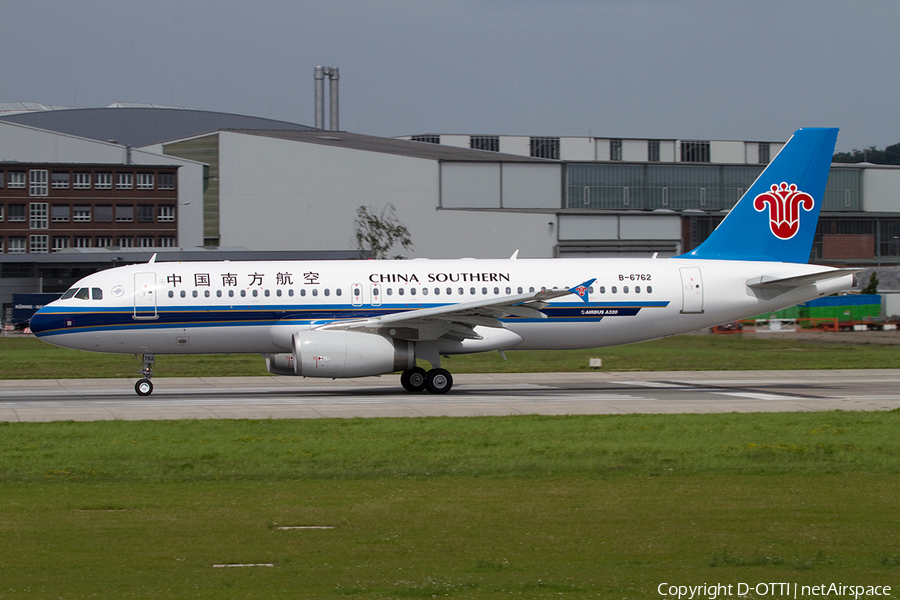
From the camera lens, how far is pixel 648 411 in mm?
21578

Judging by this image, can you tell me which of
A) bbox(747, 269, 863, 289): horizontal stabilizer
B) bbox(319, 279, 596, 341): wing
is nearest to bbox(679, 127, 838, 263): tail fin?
bbox(747, 269, 863, 289): horizontal stabilizer

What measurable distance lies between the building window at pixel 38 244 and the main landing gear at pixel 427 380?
2627 inches

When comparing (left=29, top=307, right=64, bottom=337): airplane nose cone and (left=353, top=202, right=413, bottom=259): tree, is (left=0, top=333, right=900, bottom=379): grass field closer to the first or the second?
(left=29, top=307, right=64, bottom=337): airplane nose cone

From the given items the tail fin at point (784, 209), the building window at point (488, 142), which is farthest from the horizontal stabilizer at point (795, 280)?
the building window at point (488, 142)

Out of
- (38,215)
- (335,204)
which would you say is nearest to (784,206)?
(335,204)

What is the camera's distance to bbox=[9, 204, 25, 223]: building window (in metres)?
83.2

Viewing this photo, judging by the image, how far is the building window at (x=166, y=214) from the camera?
85.7 meters

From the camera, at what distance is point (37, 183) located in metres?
83.7

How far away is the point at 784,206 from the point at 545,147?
78166mm

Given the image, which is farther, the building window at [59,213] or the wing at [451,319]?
the building window at [59,213]

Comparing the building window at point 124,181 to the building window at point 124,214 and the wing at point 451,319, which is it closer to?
the building window at point 124,214

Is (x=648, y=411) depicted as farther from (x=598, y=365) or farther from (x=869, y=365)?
(x=869, y=365)

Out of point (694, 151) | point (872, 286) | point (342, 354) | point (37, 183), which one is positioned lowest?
point (342, 354)

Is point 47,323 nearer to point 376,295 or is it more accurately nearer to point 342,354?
point 342,354
